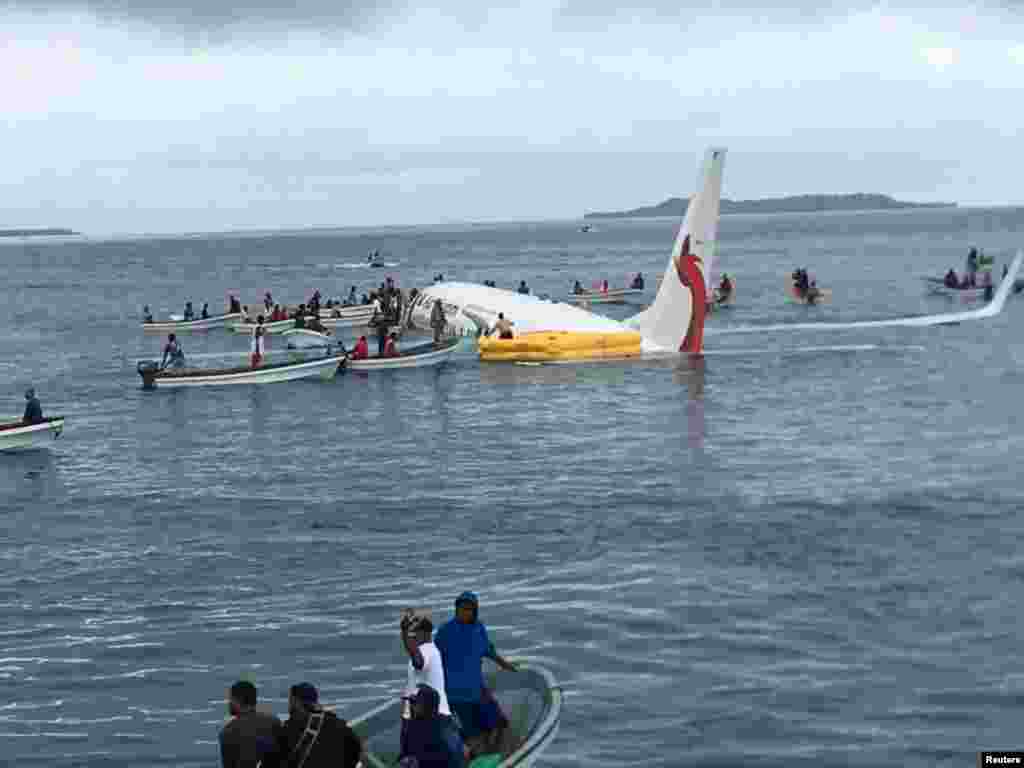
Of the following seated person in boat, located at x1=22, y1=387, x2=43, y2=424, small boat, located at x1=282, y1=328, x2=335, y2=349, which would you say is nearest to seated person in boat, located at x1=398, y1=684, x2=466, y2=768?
seated person in boat, located at x1=22, y1=387, x2=43, y2=424

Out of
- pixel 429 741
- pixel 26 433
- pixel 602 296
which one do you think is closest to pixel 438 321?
pixel 26 433

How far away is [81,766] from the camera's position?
19.8 m

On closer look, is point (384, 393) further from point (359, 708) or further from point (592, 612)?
point (359, 708)

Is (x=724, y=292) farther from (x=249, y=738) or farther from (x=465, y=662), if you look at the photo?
(x=249, y=738)

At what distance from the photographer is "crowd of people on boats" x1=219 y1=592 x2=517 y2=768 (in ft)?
41.1

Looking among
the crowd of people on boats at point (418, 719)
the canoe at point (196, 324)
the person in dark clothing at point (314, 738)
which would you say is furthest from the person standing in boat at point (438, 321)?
the person in dark clothing at point (314, 738)

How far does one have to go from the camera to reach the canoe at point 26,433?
46.2 metres

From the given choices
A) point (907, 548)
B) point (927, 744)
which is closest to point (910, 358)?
point (907, 548)

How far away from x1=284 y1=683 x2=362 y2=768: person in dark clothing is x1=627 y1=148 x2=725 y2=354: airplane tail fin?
165 ft

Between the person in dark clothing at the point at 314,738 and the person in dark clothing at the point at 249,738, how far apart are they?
0.41 ft

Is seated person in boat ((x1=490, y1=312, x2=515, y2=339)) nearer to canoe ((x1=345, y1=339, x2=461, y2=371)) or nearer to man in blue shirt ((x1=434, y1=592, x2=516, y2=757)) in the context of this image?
canoe ((x1=345, y1=339, x2=461, y2=371))

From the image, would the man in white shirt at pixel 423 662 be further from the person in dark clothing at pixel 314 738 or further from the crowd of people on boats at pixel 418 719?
the person in dark clothing at pixel 314 738

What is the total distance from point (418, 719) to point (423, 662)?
588mm

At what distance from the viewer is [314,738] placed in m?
12.5
